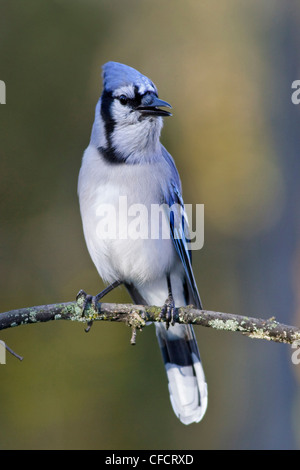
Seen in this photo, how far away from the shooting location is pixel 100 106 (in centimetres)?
366

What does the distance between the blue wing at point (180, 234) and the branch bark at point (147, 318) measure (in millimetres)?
668

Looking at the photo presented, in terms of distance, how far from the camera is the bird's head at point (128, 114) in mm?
3406

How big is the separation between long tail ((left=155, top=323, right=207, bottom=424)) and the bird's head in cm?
108

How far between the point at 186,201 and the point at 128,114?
343cm

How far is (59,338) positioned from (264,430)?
2042 mm

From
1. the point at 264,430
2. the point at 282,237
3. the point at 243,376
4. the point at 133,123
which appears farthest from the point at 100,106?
the point at 243,376

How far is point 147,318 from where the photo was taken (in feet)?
9.89

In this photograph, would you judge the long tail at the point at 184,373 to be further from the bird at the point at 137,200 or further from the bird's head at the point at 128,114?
the bird's head at the point at 128,114

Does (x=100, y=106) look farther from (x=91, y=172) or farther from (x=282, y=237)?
(x=282, y=237)

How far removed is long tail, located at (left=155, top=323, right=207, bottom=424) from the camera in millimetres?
3867

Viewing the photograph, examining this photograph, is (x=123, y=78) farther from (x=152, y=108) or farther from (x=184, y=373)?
(x=184, y=373)
